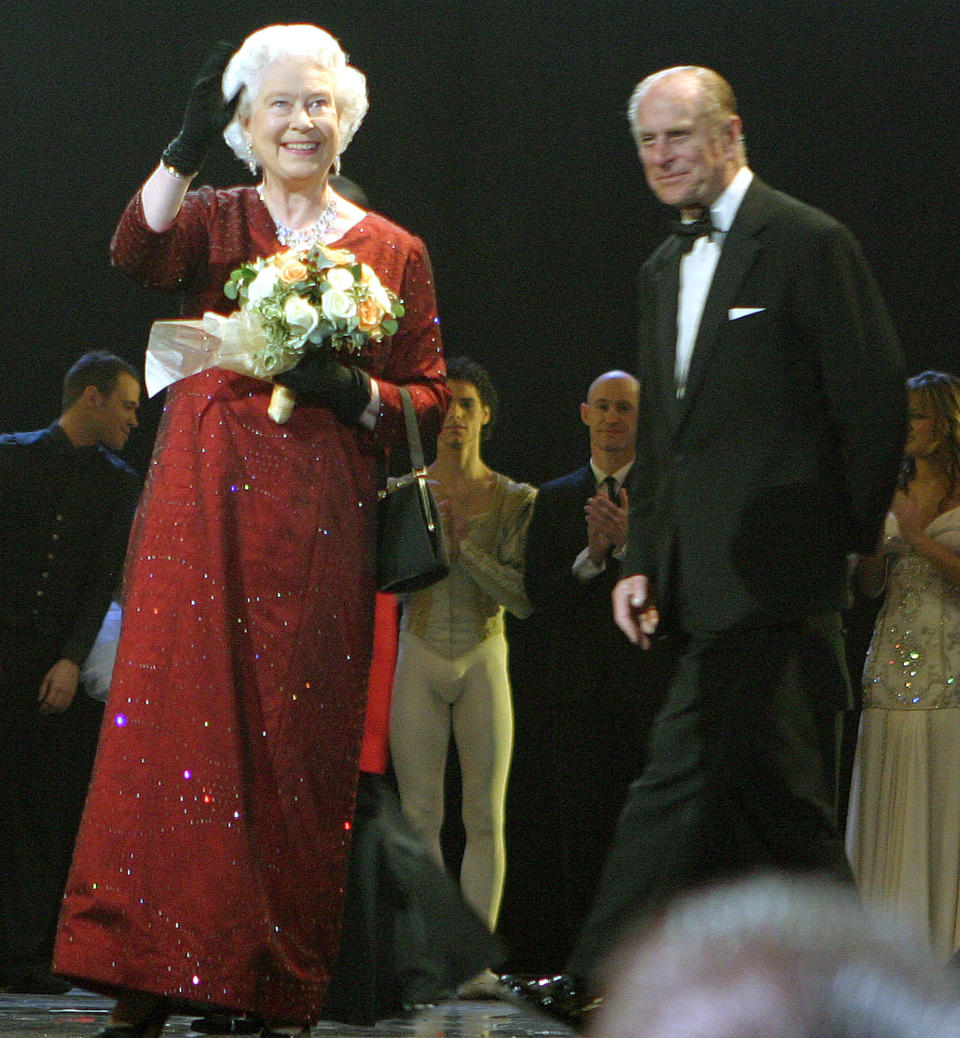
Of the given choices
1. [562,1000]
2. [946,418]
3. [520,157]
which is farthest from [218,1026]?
[520,157]

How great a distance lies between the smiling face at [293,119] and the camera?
10.8ft

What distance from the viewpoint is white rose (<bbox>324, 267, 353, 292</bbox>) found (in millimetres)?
3133

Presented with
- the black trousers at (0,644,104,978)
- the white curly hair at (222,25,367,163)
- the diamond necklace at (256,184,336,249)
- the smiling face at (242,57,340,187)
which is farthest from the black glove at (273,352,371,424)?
the black trousers at (0,644,104,978)

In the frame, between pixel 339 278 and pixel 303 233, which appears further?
pixel 303 233

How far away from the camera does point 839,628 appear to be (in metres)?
3.19

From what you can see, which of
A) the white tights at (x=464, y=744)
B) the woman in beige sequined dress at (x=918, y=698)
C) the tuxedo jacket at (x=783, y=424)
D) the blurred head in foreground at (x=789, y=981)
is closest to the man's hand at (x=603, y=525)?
the white tights at (x=464, y=744)

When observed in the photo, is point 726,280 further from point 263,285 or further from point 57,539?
point 57,539

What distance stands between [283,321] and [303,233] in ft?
1.07

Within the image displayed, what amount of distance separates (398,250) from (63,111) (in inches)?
127

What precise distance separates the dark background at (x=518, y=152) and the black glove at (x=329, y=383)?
2.92m

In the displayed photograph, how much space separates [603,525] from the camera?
16.5 ft

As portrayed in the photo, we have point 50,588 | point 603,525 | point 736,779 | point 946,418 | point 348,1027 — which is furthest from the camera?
point 50,588

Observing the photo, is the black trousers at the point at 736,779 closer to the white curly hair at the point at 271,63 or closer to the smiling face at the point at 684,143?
the smiling face at the point at 684,143

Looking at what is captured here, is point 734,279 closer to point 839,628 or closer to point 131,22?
point 839,628
